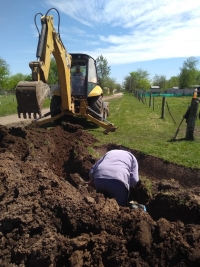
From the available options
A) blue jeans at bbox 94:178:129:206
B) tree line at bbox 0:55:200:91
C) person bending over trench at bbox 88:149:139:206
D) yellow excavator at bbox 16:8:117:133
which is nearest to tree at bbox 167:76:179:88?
tree line at bbox 0:55:200:91

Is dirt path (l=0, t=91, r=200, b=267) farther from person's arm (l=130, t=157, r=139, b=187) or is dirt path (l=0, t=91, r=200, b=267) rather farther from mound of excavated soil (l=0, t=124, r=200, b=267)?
person's arm (l=130, t=157, r=139, b=187)

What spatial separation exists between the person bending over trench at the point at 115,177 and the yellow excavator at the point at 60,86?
9.50ft

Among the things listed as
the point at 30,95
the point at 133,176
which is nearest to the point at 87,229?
the point at 133,176

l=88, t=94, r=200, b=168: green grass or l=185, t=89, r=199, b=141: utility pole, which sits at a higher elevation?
l=185, t=89, r=199, b=141: utility pole

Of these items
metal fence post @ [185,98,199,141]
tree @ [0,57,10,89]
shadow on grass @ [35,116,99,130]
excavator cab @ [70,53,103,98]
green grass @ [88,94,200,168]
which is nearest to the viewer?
green grass @ [88,94,200,168]

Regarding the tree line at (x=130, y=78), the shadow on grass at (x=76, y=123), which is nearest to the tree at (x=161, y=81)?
the tree line at (x=130, y=78)

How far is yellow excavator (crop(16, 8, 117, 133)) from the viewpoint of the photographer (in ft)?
21.4

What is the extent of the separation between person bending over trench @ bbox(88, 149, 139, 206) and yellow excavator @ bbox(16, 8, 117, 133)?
9.50ft

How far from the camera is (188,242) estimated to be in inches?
121

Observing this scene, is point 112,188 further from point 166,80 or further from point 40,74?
point 166,80

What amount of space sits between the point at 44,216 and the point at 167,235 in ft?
4.81

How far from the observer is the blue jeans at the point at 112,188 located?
4098mm

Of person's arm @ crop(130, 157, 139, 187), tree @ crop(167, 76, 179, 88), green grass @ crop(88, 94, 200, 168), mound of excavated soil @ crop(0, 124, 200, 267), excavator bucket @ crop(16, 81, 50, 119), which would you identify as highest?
excavator bucket @ crop(16, 81, 50, 119)

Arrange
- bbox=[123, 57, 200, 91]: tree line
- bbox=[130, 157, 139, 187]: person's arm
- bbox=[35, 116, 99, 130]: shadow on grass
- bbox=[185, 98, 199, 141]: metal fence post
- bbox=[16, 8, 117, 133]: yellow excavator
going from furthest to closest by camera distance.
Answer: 1. bbox=[123, 57, 200, 91]: tree line
2. bbox=[35, 116, 99, 130]: shadow on grass
3. bbox=[185, 98, 199, 141]: metal fence post
4. bbox=[16, 8, 117, 133]: yellow excavator
5. bbox=[130, 157, 139, 187]: person's arm
